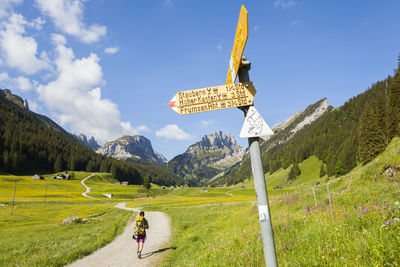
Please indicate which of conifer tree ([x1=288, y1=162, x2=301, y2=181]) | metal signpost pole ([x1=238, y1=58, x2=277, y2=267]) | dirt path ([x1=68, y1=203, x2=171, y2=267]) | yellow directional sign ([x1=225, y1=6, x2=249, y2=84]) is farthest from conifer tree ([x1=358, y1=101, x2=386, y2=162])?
conifer tree ([x1=288, y1=162, x2=301, y2=181])

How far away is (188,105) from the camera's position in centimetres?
382

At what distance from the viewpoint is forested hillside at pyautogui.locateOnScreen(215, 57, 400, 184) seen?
51.2m

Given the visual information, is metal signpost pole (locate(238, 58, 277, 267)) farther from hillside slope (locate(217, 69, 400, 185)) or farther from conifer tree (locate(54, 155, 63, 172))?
conifer tree (locate(54, 155, 63, 172))

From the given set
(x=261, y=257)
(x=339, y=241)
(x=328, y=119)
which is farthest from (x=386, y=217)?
(x=328, y=119)

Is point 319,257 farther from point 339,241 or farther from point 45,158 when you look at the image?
point 45,158

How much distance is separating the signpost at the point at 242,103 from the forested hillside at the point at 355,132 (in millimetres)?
60229

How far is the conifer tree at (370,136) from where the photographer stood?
173 feet

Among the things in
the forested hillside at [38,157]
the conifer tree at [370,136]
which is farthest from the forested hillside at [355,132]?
the forested hillside at [38,157]

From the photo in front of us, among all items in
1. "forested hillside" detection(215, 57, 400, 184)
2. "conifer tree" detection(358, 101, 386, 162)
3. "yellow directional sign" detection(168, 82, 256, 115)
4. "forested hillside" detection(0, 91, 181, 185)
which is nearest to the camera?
"yellow directional sign" detection(168, 82, 256, 115)

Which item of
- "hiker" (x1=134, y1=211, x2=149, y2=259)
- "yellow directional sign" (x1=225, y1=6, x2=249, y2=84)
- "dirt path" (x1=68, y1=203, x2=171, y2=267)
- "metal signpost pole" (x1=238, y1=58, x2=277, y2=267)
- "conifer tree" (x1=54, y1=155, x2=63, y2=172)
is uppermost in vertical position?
"conifer tree" (x1=54, y1=155, x2=63, y2=172)

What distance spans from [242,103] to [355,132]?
132465mm

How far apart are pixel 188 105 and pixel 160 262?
973 centimetres

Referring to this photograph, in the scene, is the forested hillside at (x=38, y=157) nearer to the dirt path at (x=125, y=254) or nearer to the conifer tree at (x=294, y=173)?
the conifer tree at (x=294, y=173)

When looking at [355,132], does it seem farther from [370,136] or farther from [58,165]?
[58,165]
